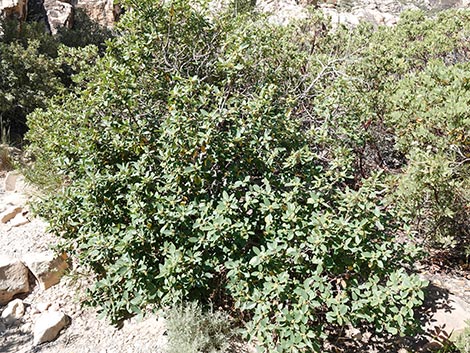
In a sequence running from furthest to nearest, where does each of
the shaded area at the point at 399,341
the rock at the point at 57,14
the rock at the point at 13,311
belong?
the rock at the point at 57,14 < the rock at the point at 13,311 < the shaded area at the point at 399,341

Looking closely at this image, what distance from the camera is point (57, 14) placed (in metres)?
9.86

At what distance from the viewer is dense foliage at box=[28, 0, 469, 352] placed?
2.35 metres

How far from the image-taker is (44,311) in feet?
11.1

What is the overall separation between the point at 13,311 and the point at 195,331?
6.17 ft

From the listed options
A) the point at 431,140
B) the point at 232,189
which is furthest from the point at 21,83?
the point at 431,140

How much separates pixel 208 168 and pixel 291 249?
79cm

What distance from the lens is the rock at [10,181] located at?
5301mm

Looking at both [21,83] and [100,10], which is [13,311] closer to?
[21,83]

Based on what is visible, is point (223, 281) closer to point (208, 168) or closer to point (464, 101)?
point (208, 168)

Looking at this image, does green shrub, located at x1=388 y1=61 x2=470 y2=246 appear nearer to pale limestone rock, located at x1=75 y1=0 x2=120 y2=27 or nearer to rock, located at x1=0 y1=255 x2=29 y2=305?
rock, located at x1=0 y1=255 x2=29 y2=305

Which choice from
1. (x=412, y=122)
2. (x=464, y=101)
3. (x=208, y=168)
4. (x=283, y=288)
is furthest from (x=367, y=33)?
(x=283, y=288)

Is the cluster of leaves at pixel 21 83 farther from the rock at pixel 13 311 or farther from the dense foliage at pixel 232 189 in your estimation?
the rock at pixel 13 311

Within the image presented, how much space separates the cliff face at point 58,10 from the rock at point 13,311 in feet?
23.0

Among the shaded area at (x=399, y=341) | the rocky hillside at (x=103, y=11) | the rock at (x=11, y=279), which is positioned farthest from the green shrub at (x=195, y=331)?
the rocky hillside at (x=103, y=11)
